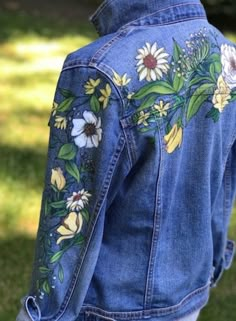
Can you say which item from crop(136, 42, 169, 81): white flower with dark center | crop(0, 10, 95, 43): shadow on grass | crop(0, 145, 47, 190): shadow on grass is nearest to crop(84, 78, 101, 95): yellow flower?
crop(136, 42, 169, 81): white flower with dark center

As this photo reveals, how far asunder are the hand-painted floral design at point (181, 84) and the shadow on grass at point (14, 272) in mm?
1977

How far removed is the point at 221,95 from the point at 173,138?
0.21 m

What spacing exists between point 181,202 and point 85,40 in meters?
7.15

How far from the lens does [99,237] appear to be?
1714 mm

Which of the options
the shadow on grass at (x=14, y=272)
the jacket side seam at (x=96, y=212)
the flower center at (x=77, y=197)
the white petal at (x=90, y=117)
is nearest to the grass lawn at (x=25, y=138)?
the shadow on grass at (x=14, y=272)

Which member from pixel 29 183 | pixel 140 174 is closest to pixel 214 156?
pixel 140 174

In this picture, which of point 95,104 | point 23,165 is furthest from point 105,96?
point 23,165

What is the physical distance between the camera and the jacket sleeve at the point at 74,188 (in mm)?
1637

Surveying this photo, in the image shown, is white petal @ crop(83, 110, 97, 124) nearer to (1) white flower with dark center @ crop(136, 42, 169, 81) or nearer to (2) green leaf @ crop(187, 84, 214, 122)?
(1) white flower with dark center @ crop(136, 42, 169, 81)

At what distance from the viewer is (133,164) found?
171cm

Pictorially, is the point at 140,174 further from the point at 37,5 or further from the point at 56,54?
the point at 37,5

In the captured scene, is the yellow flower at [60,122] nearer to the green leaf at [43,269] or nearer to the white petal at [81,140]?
the white petal at [81,140]

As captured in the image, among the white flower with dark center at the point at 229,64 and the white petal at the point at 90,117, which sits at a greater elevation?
the white flower with dark center at the point at 229,64

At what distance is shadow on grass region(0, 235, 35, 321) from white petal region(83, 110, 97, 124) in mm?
2047
